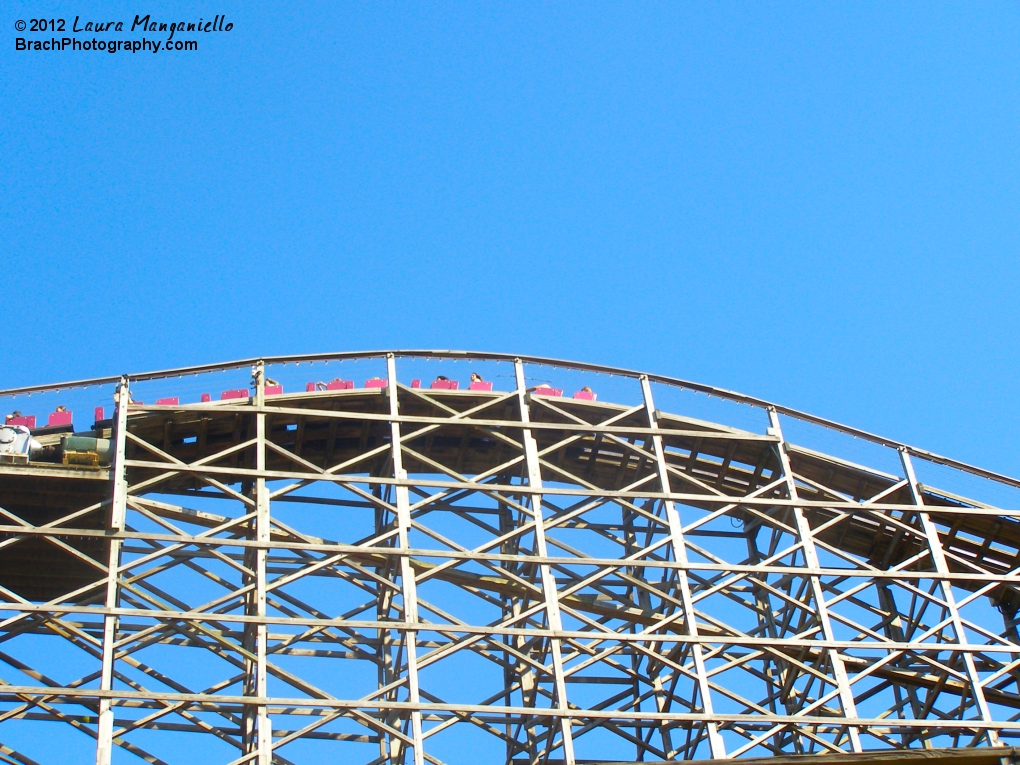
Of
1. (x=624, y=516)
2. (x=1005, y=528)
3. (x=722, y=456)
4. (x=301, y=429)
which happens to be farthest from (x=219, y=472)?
(x=1005, y=528)

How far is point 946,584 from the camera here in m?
20.8

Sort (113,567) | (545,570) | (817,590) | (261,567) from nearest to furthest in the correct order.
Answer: (113,567), (261,567), (545,570), (817,590)

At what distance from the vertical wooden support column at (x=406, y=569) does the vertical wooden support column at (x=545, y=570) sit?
70.1 inches

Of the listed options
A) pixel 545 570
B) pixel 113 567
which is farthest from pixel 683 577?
pixel 113 567

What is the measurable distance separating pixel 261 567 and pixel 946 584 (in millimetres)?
9983

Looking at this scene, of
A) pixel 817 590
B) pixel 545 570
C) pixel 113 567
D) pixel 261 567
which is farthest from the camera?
pixel 817 590

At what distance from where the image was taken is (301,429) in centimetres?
2150

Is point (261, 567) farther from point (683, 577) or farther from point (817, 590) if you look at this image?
point (817, 590)

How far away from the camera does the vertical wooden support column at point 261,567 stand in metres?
16.8

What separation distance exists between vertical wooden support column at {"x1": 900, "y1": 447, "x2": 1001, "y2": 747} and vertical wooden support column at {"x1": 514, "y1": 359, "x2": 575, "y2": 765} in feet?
18.9

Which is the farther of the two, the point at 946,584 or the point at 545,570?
the point at 946,584

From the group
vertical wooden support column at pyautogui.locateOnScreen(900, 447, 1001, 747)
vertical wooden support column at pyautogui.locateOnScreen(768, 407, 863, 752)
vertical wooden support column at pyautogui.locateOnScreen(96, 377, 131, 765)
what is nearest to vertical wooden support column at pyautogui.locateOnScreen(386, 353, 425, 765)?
vertical wooden support column at pyautogui.locateOnScreen(96, 377, 131, 765)

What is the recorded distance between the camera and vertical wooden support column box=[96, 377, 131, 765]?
16.3 meters

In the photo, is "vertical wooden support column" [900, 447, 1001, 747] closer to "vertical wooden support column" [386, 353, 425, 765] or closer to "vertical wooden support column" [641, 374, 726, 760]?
"vertical wooden support column" [641, 374, 726, 760]
